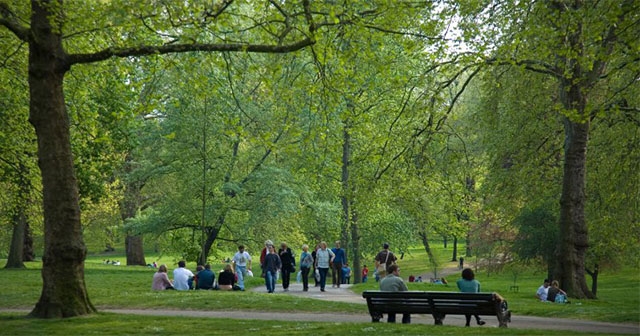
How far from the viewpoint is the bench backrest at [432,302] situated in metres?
14.7

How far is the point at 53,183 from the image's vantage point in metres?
15.6

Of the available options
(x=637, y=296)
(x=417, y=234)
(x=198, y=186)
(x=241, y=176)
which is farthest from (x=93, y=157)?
(x=637, y=296)

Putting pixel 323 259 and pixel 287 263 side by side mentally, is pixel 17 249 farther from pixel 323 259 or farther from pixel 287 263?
pixel 323 259

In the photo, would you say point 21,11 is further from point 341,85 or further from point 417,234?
point 417,234

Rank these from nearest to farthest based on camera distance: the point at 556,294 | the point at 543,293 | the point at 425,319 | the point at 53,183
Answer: the point at 53,183 → the point at 425,319 → the point at 556,294 → the point at 543,293

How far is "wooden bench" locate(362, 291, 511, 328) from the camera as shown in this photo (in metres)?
14.7

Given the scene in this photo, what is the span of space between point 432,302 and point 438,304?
0.11m

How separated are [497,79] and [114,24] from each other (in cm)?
1299

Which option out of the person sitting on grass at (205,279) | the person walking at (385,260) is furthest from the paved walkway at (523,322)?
the person sitting on grass at (205,279)

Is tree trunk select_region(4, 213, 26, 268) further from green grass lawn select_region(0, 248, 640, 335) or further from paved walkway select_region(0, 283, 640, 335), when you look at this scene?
paved walkway select_region(0, 283, 640, 335)

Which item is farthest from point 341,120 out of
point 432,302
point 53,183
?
point 53,183

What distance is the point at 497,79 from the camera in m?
24.7

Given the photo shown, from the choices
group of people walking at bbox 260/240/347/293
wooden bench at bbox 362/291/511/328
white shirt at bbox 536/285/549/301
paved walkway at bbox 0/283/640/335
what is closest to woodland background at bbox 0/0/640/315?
white shirt at bbox 536/285/549/301

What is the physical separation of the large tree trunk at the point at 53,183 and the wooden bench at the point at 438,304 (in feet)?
18.3
